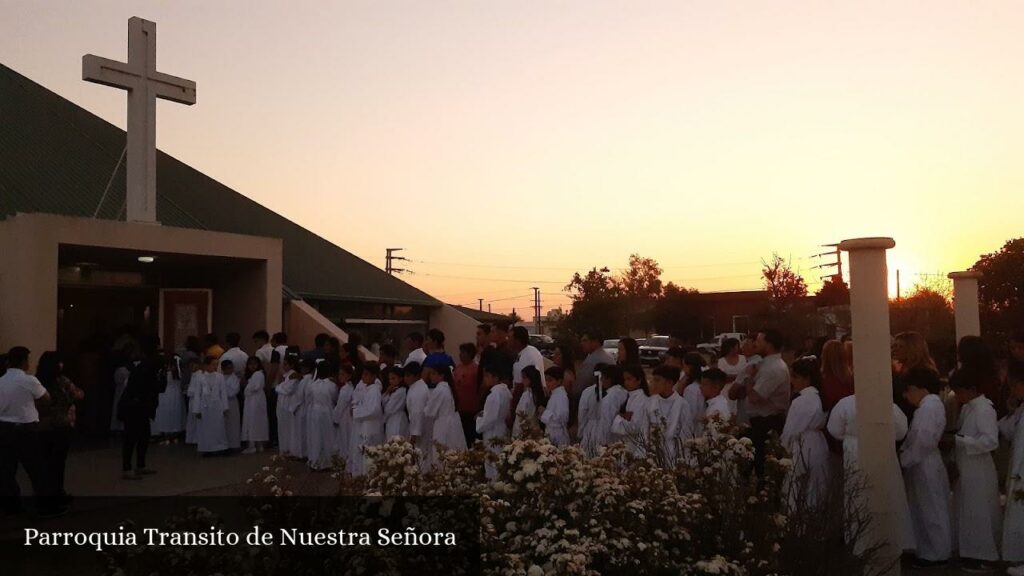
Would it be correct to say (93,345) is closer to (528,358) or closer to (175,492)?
(175,492)

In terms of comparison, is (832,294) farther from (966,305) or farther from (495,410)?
(495,410)

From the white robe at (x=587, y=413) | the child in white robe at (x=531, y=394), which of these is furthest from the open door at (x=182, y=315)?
the white robe at (x=587, y=413)

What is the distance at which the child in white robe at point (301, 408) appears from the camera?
13336 mm

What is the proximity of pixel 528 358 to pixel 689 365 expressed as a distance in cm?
225

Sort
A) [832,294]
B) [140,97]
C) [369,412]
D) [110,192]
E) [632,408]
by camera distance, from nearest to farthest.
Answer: [632,408] < [369,412] < [140,97] < [110,192] < [832,294]

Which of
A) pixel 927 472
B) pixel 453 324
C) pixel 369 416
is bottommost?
pixel 927 472

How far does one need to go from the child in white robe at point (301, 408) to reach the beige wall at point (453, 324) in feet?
59.4

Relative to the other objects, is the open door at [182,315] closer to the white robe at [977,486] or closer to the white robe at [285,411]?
the white robe at [285,411]

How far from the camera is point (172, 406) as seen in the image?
49.6 ft

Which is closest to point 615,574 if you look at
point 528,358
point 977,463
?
point 977,463

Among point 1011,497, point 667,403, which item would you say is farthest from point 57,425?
point 1011,497

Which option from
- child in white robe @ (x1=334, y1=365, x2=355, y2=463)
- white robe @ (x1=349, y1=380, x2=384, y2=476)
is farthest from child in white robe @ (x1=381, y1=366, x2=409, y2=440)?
child in white robe @ (x1=334, y1=365, x2=355, y2=463)

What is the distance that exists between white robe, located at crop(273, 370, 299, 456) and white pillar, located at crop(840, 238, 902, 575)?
9.02 meters

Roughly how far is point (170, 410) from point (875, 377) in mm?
12248
